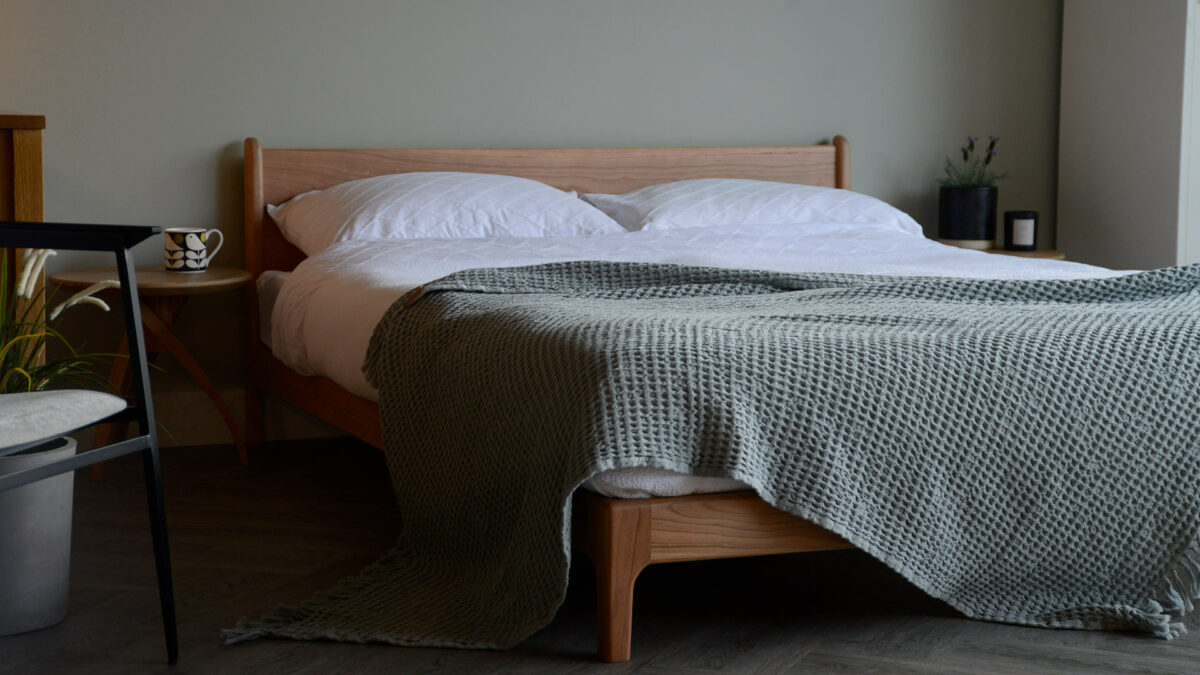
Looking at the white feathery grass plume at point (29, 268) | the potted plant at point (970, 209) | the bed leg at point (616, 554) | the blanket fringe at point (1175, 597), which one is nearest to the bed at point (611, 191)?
the bed leg at point (616, 554)

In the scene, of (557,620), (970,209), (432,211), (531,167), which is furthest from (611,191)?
(557,620)

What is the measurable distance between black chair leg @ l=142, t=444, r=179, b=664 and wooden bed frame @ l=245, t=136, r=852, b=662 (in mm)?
552

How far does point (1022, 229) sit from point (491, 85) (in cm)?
170

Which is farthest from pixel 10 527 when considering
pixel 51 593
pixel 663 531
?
pixel 663 531

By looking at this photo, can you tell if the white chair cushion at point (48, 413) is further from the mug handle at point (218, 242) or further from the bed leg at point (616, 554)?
Result: the mug handle at point (218, 242)

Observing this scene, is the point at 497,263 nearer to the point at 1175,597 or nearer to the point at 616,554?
the point at 616,554

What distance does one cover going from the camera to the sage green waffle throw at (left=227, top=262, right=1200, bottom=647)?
59.5 inches

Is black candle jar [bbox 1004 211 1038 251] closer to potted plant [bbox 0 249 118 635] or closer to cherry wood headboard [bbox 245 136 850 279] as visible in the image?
cherry wood headboard [bbox 245 136 850 279]

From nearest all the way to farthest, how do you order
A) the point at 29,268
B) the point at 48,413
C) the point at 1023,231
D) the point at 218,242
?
1. the point at 48,413
2. the point at 29,268
3. the point at 218,242
4. the point at 1023,231

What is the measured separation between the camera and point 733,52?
361cm

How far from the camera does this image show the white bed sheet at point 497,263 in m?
2.22

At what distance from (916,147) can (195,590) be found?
278 cm

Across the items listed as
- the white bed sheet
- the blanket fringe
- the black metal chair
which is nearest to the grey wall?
the white bed sheet

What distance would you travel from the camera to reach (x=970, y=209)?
3713mm
